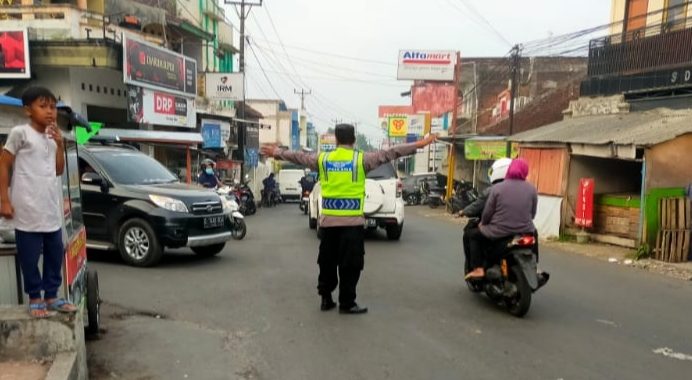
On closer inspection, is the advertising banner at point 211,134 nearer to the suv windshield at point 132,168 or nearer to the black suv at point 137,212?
the suv windshield at point 132,168

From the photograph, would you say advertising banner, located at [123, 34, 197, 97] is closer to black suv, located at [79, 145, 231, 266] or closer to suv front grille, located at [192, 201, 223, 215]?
black suv, located at [79, 145, 231, 266]

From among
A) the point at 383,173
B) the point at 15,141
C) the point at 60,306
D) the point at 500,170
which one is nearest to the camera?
the point at 15,141

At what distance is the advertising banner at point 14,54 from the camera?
1461 centimetres

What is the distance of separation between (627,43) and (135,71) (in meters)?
14.4

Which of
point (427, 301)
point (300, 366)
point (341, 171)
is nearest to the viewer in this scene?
point (300, 366)

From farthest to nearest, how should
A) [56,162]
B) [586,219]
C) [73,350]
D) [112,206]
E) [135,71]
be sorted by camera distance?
[135,71]
[586,219]
[112,206]
[56,162]
[73,350]

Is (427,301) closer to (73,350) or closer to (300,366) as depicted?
(300,366)

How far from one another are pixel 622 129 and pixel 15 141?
12069 millimetres

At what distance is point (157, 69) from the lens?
18094mm

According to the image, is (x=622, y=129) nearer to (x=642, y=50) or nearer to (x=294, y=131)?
(x=642, y=50)

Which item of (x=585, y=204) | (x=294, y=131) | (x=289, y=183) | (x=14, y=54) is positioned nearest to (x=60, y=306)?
(x=585, y=204)

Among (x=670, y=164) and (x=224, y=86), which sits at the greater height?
(x=224, y=86)

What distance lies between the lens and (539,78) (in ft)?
115

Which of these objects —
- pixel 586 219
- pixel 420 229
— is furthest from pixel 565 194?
pixel 420 229
